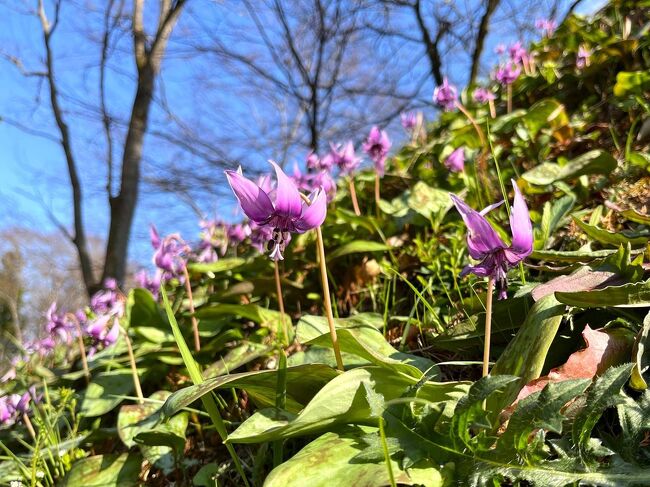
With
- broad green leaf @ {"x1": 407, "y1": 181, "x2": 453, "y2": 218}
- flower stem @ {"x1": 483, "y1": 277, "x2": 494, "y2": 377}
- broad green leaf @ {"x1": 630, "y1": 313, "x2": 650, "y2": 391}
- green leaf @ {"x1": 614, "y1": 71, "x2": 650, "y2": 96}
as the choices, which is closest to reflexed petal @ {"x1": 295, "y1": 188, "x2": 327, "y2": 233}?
flower stem @ {"x1": 483, "y1": 277, "x2": 494, "y2": 377}

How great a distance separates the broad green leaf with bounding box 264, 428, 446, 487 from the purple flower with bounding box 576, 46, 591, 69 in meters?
2.85

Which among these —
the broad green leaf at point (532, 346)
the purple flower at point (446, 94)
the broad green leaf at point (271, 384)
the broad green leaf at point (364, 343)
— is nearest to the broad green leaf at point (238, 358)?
the broad green leaf at point (364, 343)

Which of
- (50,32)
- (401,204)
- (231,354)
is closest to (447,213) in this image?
(401,204)

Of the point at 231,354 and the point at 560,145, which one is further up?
the point at 560,145

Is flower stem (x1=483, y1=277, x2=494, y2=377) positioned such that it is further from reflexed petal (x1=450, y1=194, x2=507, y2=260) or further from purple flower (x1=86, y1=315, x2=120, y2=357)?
purple flower (x1=86, y1=315, x2=120, y2=357)

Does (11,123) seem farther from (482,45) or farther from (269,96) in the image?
(482,45)

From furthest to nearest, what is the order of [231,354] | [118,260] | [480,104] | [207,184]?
1. [207,184]
2. [118,260]
3. [480,104]
4. [231,354]

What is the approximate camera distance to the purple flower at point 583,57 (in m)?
3.00

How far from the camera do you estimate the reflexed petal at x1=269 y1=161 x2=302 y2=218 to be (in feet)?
3.26

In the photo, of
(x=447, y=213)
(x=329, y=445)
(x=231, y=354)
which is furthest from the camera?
(x=447, y=213)

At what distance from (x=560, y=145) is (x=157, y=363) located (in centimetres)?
209

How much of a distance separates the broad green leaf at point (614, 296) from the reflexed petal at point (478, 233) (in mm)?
160

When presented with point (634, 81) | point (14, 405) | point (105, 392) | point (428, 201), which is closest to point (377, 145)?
point (428, 201)

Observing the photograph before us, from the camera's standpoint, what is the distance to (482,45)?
7.10 meters
